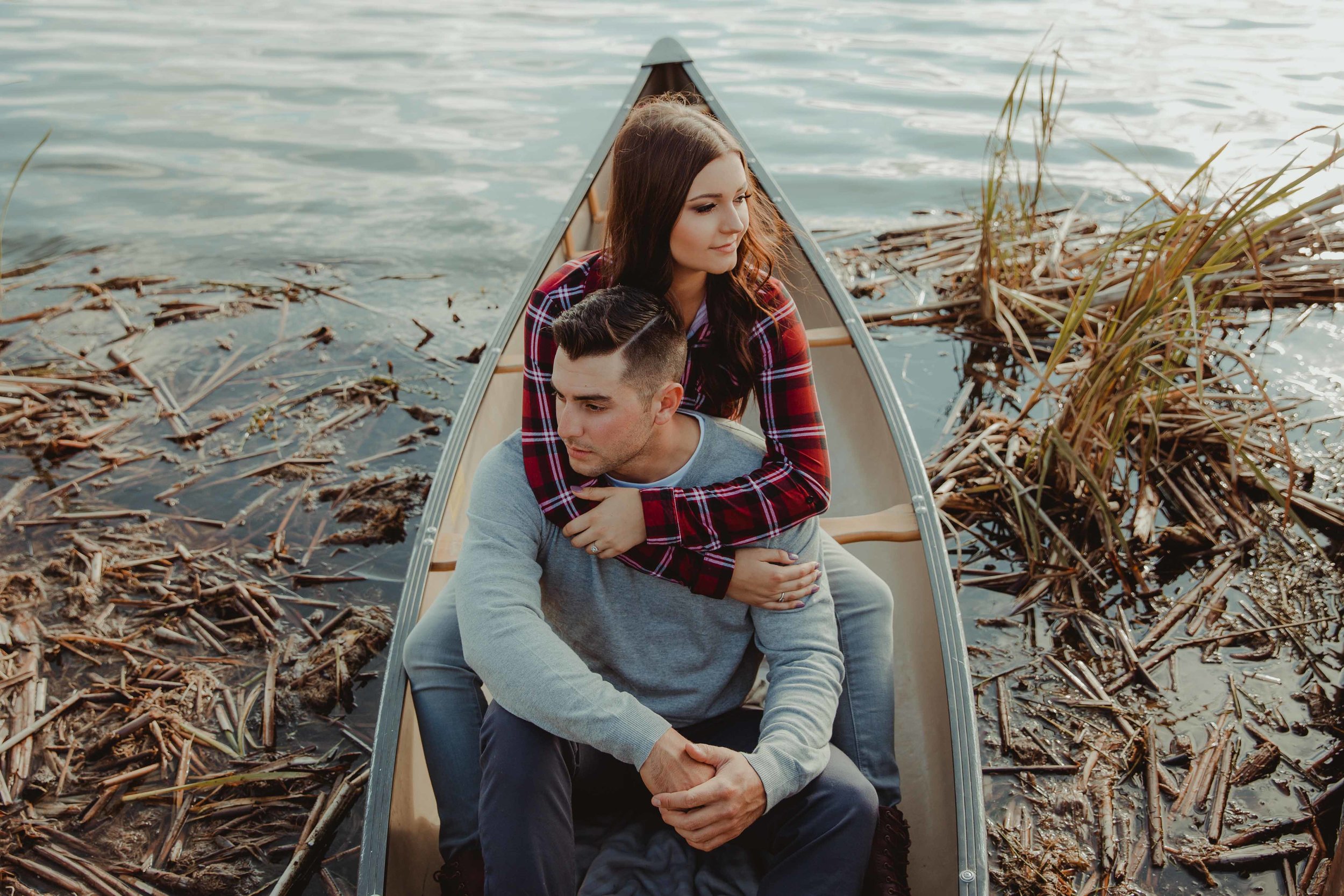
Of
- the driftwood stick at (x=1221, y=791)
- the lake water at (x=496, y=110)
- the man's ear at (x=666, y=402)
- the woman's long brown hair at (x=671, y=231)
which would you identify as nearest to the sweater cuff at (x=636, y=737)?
the man's ear at (x=666, y=402)

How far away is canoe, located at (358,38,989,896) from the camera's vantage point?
1991 millimetres

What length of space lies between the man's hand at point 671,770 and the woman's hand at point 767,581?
0.32 m

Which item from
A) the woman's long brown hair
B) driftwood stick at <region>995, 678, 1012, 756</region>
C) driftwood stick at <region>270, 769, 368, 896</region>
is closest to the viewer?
the woman's long brown hair

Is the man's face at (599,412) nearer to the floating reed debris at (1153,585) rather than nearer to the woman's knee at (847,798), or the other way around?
the woman's knee at (847,798)

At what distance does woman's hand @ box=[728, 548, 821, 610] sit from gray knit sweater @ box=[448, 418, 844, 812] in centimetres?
4

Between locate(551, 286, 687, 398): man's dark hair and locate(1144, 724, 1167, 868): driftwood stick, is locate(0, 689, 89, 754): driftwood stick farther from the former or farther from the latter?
locate(1144, 724, 1167, 868): driftwood stick

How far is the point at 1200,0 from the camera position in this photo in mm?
12555

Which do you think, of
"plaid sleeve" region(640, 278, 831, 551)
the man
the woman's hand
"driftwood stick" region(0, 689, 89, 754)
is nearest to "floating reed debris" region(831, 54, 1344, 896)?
the man

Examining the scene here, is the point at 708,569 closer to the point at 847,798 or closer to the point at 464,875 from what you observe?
A: the point at 847,798

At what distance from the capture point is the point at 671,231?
2.01 m

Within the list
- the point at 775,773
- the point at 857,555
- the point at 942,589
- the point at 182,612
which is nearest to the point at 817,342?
the point at 857,555

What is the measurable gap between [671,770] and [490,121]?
8203mm

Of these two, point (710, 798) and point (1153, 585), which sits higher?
point (710, 798)

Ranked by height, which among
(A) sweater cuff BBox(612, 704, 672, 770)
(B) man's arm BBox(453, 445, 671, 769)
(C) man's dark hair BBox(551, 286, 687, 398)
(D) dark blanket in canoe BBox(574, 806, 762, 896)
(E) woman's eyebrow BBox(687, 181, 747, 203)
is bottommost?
(D) dark blanket in canoe BBox(574, 806, 762, 896)
